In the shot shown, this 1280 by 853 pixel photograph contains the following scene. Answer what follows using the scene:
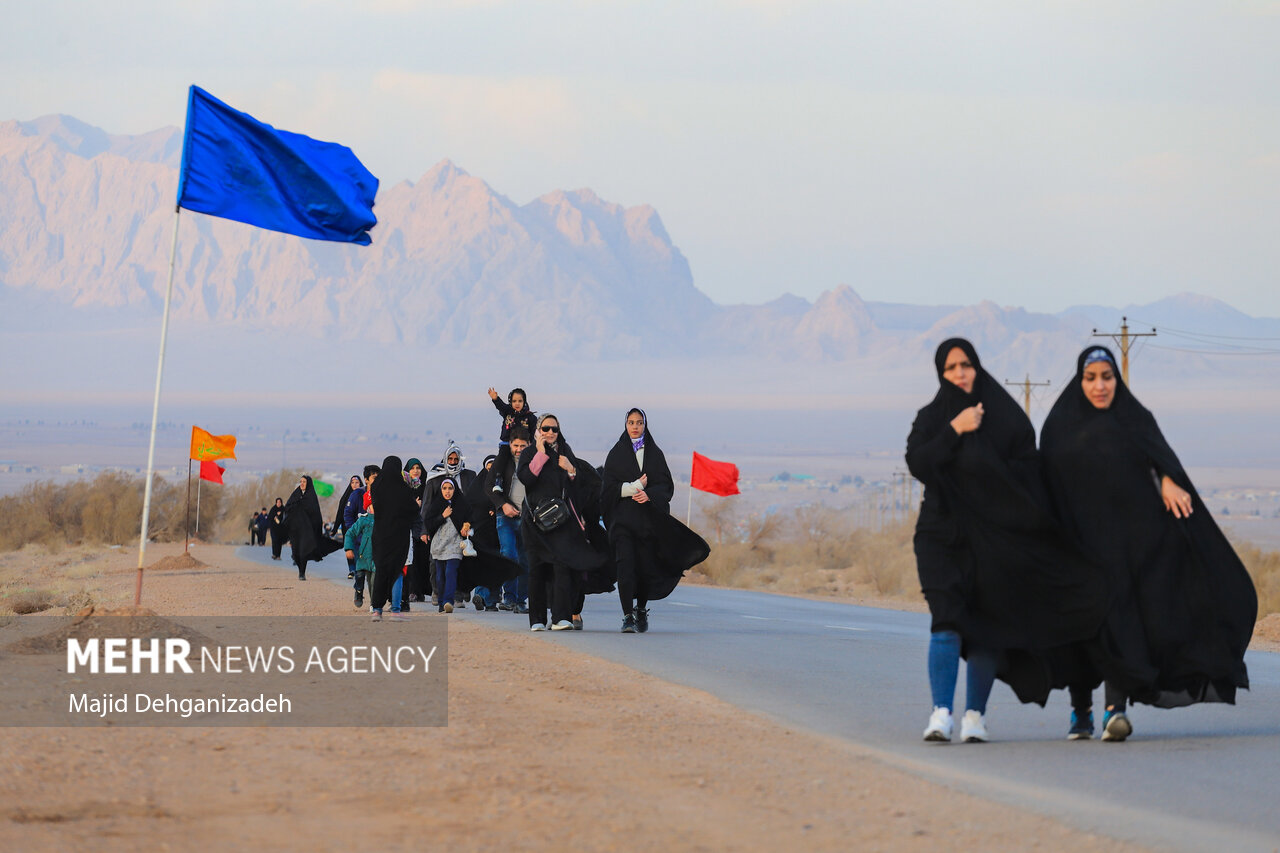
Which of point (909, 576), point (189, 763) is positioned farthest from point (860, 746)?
point (909, 576)

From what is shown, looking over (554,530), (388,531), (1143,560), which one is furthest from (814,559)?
(1143,560)

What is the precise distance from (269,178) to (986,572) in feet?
26.9

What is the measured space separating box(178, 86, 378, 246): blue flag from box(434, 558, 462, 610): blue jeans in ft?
16.3

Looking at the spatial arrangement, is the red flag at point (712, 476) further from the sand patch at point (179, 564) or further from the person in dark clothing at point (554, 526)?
the person in dark clothing at point (554, 526)

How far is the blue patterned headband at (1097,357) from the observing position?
865cm

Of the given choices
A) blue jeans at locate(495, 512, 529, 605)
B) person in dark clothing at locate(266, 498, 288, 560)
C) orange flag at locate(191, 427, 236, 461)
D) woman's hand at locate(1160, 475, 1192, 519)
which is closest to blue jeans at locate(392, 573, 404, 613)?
blue jeans at locate(495, 512, 529, 605)

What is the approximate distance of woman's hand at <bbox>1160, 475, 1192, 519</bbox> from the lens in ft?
27.4

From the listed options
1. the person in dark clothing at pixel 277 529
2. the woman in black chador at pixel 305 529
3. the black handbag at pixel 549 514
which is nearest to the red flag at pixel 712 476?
the woman in black chador at pixel 305 529

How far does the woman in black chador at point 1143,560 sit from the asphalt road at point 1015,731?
39cm

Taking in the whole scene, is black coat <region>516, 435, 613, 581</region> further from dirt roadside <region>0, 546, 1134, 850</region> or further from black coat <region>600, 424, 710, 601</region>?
dirt roadside <region>0, 546, 1134, 850</region>

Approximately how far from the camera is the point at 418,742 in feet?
25.5

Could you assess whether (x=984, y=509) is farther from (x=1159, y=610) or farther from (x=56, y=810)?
(x=56, y=810)

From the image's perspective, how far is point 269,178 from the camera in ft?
45.9

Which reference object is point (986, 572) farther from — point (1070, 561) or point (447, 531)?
point (447, 531)
